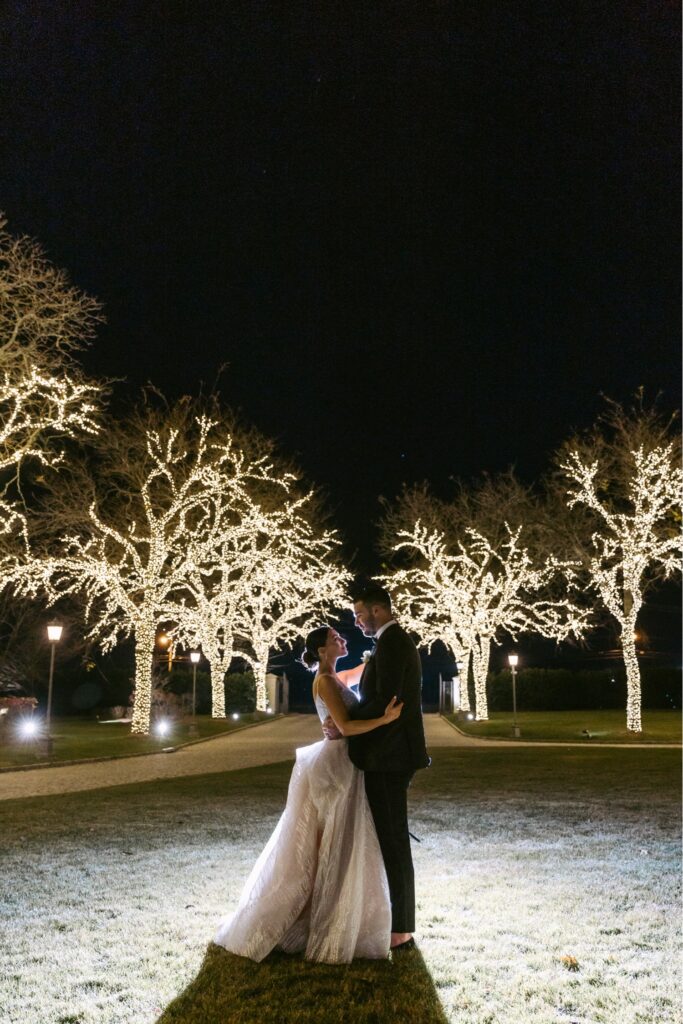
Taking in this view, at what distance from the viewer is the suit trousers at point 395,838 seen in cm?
504

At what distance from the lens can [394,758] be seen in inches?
201

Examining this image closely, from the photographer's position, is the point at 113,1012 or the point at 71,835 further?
the point at 71,835

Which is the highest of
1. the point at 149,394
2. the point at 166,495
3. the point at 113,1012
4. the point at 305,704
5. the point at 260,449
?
the point at 149,394

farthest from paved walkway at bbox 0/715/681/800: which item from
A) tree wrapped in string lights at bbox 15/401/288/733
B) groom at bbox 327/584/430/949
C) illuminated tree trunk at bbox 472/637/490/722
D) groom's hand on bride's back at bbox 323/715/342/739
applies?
groom at bbox 327/584/430/949

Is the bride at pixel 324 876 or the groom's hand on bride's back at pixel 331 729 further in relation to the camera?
the groom's hand on bride's back at pixel 331 729

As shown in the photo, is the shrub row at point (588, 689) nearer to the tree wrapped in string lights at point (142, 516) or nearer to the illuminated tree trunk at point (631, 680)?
the illuminated tree trunk at point (631, 680)

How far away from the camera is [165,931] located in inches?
213

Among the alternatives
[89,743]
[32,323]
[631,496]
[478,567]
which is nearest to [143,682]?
[89,743]

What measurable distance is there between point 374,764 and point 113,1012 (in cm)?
190

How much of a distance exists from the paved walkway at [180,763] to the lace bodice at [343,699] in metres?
10.2

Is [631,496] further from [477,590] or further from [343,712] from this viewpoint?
[343,712]

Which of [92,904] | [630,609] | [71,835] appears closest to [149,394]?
[630,609]

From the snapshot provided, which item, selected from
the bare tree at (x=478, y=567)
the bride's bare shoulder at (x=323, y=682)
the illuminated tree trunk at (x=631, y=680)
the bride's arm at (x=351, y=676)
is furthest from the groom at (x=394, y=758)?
the bare tree at (x=478, y=567)

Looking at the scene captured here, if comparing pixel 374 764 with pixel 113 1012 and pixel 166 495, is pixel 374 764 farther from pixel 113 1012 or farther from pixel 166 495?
pixel 166 495
